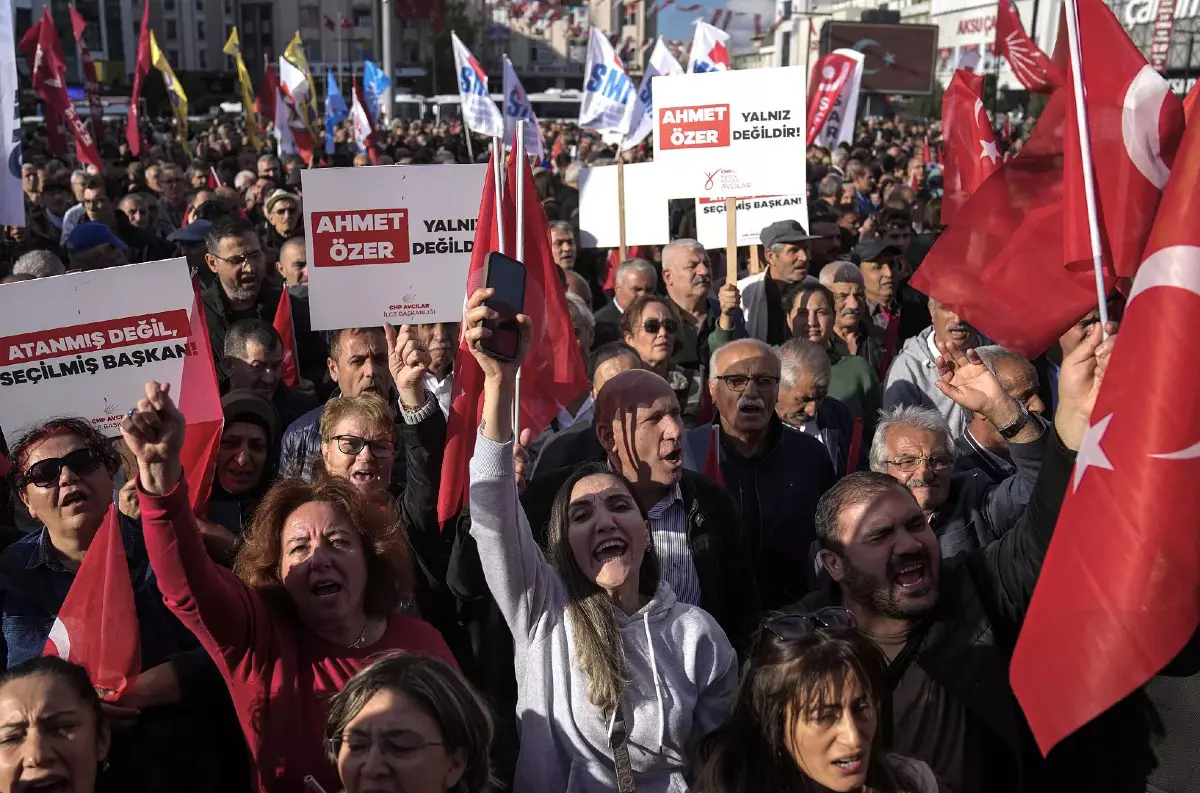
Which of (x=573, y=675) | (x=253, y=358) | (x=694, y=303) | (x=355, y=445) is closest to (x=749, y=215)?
(x=694, y=303)

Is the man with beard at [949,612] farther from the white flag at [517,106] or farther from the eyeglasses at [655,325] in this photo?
the white flag at [517,106]

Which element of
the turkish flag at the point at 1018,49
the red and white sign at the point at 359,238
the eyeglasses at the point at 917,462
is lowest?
the eyeglasses at the point at 917,462

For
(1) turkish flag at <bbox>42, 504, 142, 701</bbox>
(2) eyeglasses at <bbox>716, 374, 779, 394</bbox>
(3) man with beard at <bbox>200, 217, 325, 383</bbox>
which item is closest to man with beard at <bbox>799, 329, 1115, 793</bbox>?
(2) eyeglasses at <bbox>716, 374, 779, 394</bbox>

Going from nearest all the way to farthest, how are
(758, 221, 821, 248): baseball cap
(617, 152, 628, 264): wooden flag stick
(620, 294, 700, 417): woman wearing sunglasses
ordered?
(620, 294, 700, 417): woman wearing sunglasses < (758, 221, 821, 248): baseball cap < (617, 152, 628, 264): wooden flag stick

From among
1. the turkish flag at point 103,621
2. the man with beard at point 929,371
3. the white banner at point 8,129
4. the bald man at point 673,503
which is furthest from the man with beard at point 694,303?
the turkish flag at point 103,621

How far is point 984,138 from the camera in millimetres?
6336

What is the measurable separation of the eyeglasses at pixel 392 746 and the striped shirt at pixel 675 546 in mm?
1093

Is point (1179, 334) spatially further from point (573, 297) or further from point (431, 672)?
point (573, 297)

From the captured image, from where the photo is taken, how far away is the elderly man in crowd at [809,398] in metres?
4.96

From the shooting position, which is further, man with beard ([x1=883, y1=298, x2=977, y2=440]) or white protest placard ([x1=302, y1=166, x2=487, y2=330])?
man with beard ([x1=883, y1=298, x2=977, y2=440])

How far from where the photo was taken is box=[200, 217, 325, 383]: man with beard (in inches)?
256

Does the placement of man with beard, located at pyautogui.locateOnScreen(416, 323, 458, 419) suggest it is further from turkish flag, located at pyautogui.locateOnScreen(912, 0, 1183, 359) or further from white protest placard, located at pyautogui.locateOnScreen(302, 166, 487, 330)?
turkish flag, located at pyautogui.locateOnScreen(912, 0, 1183, 359)

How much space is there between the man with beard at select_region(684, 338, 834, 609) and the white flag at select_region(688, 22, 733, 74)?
9.94 meters

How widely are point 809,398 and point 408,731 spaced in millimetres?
2837
